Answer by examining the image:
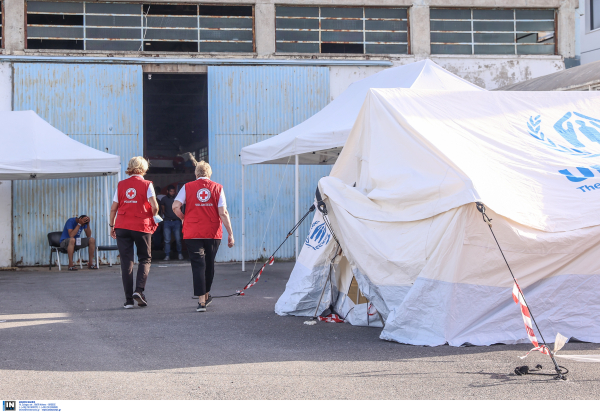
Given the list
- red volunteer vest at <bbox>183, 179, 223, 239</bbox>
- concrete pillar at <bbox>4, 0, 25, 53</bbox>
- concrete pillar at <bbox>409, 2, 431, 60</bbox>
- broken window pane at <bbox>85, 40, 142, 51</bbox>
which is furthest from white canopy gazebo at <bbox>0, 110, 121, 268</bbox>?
concrete pillar at <bbox>409, 2, 431, 60</bbox>

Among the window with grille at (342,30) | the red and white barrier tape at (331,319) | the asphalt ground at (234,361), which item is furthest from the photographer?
the window with grille at (342,30)

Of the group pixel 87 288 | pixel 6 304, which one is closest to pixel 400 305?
pixel 6 304

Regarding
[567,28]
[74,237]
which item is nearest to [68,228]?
[74,237]

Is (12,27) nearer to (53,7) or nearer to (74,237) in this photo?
(53,7)

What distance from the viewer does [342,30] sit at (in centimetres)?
1609

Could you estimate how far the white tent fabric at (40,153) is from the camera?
12102mm

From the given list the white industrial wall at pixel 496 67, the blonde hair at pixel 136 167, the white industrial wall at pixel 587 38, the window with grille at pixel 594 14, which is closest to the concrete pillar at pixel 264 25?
the white industrial wall at pixel 496 67

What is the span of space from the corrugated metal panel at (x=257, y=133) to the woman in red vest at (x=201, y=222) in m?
7.64

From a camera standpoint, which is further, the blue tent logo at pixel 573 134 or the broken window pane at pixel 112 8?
the broken window pane at pixel 112 8

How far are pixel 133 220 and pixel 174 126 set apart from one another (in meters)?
16.0

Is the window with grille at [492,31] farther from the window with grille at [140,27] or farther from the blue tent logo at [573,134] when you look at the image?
the blue tent logo at [573,134]

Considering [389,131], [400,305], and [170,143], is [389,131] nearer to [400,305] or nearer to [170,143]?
[400,305]

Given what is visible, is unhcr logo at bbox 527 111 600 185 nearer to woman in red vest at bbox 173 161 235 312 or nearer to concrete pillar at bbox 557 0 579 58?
woman in red vest at bbox 173 161 235 312

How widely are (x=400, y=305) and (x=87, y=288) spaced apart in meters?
6.39
